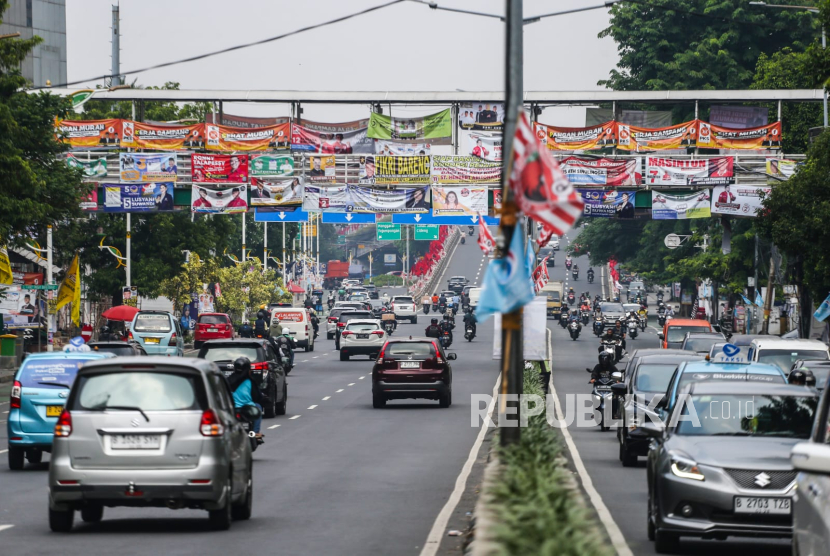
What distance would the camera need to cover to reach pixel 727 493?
12.2 metres

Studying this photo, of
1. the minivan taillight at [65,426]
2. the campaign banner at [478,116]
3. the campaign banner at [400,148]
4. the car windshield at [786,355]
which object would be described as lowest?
the car windshield at [786,355]

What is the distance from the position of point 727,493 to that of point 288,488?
282 inches

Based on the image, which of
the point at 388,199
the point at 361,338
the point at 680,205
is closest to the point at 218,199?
the point at 388,199

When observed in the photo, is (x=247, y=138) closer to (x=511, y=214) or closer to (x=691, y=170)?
(x=691, y=170)

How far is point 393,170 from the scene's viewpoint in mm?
52312

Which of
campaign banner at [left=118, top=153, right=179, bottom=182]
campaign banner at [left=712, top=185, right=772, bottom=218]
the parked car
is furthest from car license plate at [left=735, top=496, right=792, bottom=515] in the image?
campaign banner at [left=118, top=153, right=179, bottom=182]

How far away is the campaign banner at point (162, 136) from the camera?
174 ft

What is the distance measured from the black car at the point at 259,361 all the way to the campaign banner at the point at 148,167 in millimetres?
21635

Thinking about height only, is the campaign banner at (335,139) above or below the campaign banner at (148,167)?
above

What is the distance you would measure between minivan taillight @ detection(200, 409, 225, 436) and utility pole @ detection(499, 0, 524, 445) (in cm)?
259

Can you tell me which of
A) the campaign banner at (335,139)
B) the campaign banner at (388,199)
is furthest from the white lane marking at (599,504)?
the campaign banner at (335,139)

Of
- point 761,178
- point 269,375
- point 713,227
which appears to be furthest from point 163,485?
point 713,227

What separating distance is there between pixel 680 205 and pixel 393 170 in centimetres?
1021

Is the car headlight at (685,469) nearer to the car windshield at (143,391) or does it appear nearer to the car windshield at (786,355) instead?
the car windshield at (143,391)
